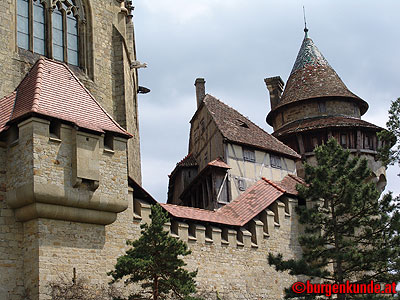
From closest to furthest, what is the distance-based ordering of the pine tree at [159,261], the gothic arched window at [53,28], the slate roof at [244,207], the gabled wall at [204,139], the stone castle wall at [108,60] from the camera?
the pine tree at [159,261], the slate roof at [244,207], the gothic arched window at [53,28], the stone castle wall at [108,60], the gabled wall at [204,139]

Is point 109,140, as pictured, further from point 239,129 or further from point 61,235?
point 239,129

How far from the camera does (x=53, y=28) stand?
76.7 feet

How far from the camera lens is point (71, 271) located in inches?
669

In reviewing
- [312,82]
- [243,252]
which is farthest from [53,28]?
[312,82]

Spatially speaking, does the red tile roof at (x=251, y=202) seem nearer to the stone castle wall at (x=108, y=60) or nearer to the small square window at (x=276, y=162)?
the small square window at (x=276, y=162)

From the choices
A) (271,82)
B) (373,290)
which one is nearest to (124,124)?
(373,290)

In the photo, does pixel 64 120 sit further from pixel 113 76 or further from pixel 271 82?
pixel 271 82

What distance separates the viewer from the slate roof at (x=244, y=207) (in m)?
21.6

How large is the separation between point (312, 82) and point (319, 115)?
6.90 feet

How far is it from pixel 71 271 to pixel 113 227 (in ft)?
7.05

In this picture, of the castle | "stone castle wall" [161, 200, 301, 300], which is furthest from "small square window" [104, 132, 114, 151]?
"stone castle wall" [161, 200, 301, 300]

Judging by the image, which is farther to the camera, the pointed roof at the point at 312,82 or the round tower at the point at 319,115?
the pointed roof at the point at 312,82

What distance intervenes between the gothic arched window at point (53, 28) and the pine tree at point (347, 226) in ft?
28.3

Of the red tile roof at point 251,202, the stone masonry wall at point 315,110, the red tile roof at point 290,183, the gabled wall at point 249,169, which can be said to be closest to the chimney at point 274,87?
the stone masonry wall at point 315,110
